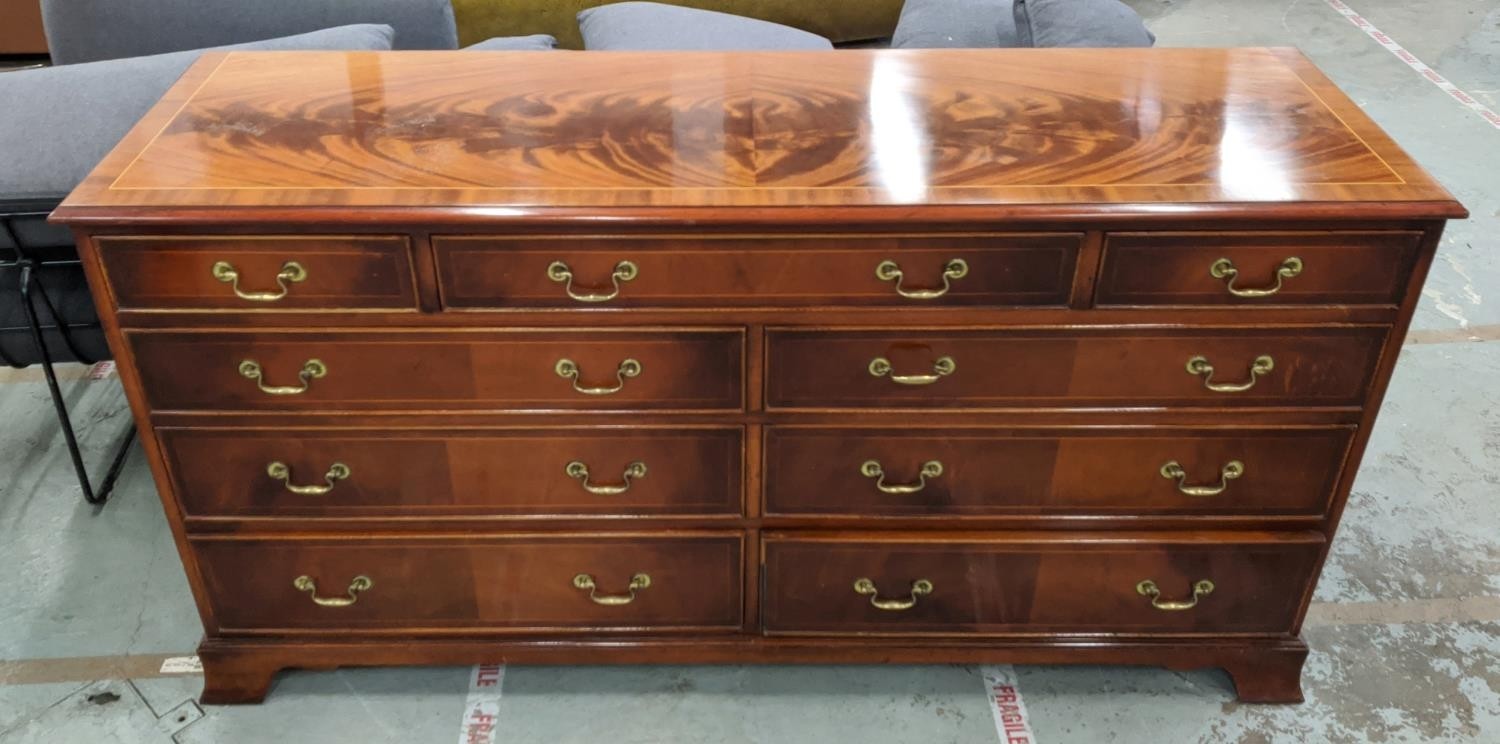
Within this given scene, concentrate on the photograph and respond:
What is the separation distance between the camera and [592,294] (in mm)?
1478

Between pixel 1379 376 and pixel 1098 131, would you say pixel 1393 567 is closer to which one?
pixel 1379 376

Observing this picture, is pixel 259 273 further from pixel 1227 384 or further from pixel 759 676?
pixel 1227 384

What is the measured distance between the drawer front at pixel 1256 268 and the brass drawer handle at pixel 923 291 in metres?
0.18

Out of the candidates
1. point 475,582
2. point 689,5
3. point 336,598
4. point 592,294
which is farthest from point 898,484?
point 689,5

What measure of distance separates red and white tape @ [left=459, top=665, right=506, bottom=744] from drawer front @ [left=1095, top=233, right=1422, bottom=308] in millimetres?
1131

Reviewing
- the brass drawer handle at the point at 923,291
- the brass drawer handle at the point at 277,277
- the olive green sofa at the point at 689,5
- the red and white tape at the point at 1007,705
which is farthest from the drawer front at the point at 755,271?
the olive green sofa at the point at 689,5

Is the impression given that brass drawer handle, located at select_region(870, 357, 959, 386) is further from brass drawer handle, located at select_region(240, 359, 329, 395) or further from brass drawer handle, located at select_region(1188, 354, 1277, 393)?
brass drawer handle, located at select_region(240, 359, 329, 395)

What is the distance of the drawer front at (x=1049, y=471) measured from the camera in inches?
64.4

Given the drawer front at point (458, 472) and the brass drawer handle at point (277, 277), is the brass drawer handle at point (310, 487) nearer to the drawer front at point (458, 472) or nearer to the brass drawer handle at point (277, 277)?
the drawer front at point (458, 472)

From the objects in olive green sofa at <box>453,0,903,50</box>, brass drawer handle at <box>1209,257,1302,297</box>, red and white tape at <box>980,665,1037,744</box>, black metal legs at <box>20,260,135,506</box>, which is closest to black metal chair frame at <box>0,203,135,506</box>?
black metal legs at <box>20,260,135,506</box>

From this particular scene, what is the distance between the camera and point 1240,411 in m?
1.61

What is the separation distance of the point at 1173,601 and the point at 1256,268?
589mm

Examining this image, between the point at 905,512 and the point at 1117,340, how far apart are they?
0.40m

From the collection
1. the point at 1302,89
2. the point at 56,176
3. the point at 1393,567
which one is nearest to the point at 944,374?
the point at 1302,89
